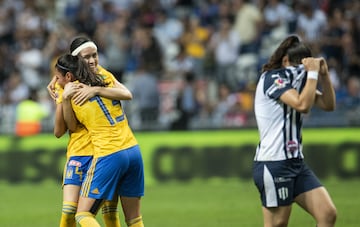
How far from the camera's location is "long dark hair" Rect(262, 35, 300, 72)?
8375 millimetres

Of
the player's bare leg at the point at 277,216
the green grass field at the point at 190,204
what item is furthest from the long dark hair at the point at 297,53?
the green grass field at the point at 190,204

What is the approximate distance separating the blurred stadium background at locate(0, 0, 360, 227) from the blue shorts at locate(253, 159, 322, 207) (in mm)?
5833

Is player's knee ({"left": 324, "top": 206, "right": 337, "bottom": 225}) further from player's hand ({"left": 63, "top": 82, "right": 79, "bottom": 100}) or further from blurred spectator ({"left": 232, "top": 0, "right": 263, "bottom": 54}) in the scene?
blurred spectator ({"left": 232, "top": 0, "right": 263, "bottom": 54})

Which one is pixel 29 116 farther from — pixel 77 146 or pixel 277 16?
pixel 77 146

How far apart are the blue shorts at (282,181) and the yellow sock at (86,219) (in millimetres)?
1567

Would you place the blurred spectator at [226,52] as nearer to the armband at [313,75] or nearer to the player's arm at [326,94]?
the player's arm at [326,94]

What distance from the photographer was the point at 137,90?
63.7ft

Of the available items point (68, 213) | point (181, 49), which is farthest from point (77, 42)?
point (181, 49)

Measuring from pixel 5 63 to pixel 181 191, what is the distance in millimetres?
7606

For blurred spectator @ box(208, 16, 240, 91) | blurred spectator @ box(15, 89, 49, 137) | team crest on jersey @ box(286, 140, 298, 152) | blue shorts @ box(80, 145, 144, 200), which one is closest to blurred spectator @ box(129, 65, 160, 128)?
blurred spectator @ box(208, 16, 240, 91)

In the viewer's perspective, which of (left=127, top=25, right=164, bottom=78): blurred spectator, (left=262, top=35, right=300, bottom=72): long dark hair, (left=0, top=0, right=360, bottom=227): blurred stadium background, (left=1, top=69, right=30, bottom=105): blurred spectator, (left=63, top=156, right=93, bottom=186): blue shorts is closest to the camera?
(left=262, top=35, right=300, bottom=72): long dark hair

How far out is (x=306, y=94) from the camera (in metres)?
7.98

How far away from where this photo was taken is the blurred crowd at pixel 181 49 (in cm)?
1936

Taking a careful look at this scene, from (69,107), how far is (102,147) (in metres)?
0.49
